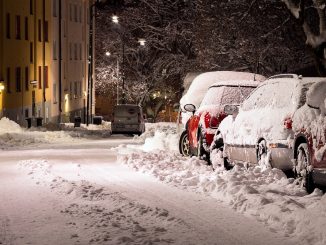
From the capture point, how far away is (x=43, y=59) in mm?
51500

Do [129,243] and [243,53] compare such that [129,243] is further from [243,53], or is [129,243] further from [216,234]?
[243,53]

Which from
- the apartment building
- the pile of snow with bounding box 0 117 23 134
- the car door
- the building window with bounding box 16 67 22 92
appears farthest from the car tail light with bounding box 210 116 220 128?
the building window with bounding box 16 67 22 92

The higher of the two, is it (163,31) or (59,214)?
(163,31)

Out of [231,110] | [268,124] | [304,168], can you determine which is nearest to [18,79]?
[231,110]

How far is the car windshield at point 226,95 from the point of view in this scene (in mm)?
16859

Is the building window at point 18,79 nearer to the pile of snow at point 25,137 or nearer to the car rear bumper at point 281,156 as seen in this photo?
the pile of snow at point 25,137

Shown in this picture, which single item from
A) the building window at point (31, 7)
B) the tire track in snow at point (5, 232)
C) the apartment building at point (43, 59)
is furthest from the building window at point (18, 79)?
the tire track in snow at point (5, 232)

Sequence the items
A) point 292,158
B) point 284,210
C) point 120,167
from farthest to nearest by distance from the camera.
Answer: point 120,167
point 292,158
point 284,210

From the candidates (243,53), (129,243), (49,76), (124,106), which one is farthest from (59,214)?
(49,76)

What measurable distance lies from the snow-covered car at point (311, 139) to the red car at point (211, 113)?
480cm

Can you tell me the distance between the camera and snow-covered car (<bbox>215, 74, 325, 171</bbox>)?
11961mm

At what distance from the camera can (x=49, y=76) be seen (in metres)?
53.7

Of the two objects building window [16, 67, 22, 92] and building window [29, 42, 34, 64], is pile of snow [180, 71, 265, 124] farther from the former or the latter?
building window [29, 42, 34, 64]

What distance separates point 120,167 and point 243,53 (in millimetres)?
24508
